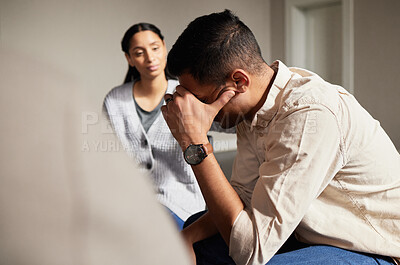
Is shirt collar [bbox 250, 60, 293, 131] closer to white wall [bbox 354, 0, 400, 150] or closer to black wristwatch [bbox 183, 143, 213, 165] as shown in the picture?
black wristwatch [bbox 183, 143, 213, 165]

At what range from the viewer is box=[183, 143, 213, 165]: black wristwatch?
2.90 feet

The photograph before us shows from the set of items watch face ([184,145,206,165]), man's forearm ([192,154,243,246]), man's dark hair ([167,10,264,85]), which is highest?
man's dark hair ([167,10,264,85])

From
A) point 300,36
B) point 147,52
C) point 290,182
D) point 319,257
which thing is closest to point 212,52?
point 290,182

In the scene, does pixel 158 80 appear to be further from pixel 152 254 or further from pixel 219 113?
pixel 152 254

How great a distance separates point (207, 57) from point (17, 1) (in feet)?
8.20

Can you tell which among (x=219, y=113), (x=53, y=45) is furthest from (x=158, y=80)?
(x=53, y=45)

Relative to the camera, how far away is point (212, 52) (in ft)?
3.27

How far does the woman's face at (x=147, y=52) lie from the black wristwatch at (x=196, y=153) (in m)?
1.32

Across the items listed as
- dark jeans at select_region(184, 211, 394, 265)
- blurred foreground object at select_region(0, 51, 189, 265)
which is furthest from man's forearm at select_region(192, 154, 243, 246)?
blurred foreground object at select_region(0, 51, 189, 265)

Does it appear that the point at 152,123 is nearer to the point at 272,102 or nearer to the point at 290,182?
the point at 272,102

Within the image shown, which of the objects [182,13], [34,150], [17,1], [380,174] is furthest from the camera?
[182,13]

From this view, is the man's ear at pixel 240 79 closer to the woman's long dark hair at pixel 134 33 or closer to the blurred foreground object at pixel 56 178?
the blurred foreground object at pixel 56 178

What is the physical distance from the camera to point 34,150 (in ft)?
0.65

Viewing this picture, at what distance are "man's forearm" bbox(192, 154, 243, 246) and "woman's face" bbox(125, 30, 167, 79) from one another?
4.46ft
